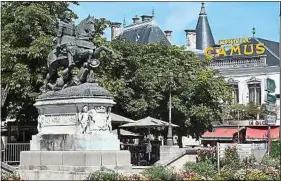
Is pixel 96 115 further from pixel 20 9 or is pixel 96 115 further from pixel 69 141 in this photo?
pixel 20 9

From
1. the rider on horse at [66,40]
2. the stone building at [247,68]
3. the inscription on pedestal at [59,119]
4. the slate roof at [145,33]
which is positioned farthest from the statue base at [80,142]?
the slate roof at [145,33]

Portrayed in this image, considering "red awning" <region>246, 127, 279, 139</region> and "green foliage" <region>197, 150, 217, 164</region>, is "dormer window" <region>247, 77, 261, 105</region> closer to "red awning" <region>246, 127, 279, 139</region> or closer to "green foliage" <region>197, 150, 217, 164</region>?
"red awning" <region>246, 127, 279, 139</region>

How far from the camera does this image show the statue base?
22.9 m

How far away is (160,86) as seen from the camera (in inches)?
1650

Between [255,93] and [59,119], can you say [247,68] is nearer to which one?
[255,93]

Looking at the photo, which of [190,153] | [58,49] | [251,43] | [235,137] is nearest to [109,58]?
[190,153]

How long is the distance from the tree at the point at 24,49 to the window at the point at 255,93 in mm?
30814

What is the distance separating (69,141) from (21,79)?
11.9 m

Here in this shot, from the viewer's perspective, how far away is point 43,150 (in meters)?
24.0

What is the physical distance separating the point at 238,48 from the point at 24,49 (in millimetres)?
34468

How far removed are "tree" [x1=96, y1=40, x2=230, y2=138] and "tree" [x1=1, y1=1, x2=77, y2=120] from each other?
151 inches

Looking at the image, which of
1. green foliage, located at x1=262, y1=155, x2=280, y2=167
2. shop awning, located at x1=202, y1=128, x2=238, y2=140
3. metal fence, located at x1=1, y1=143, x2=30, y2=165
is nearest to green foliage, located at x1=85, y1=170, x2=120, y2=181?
green foliage, located at x1=262, y1=155, x2=280, y2=167

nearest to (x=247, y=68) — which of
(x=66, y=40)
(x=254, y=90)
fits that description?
(x=254, y=90)

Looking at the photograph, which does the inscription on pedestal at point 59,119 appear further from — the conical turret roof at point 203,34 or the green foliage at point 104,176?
the conical turret roof at point 203,34
